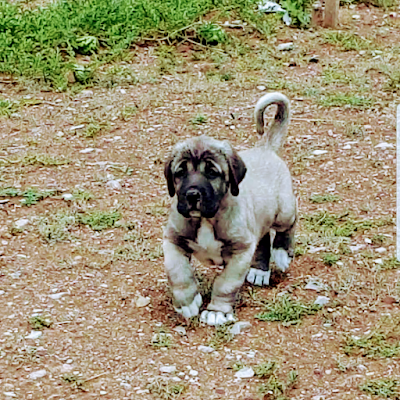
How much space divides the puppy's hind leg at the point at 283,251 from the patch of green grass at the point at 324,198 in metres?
0.98

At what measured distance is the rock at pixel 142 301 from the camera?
493 cm

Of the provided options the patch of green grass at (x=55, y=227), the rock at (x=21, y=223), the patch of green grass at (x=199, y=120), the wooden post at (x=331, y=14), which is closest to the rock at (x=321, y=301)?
the patch of green grass at (x=55, y=227)

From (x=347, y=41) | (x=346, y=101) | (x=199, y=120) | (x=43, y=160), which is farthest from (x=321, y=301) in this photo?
(x=347, y=41)

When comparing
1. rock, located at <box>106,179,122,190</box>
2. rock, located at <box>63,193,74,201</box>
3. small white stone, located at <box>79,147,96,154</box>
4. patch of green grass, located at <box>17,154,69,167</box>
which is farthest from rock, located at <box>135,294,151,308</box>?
small white stone, located at <box>79,147,96,154</box>

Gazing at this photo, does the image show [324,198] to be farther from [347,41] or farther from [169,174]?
[347,41]

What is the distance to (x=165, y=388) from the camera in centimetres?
420

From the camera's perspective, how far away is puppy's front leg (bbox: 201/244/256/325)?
4.62m

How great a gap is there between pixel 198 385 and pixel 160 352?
0.30 meters

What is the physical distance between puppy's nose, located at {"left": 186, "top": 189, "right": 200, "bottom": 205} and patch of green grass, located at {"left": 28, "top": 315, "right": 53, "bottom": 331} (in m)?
0.93

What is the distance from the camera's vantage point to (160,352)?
4488mm

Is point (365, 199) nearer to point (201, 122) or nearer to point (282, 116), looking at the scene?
point (282, 116)

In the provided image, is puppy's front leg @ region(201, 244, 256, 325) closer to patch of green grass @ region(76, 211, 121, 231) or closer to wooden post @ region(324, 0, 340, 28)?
patch of green grass @ region(76, 211, 121, 231)

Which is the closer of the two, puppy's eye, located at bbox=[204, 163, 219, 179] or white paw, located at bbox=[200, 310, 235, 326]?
puppy's eye, located at bbox=[204, 163, 219, 179]

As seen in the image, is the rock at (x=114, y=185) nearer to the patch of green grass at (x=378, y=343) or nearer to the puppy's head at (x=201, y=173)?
the puppy's head at (x=201, y=173)
